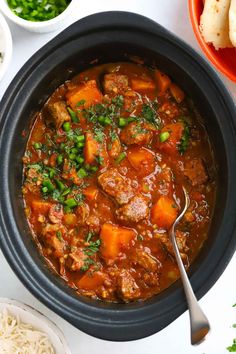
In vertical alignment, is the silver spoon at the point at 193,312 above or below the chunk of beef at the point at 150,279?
above

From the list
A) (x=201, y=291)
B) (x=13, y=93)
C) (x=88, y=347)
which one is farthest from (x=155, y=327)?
(x=13, y=93)

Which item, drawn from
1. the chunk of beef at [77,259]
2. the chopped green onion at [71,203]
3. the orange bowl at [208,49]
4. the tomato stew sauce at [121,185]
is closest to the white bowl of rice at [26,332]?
the tomato stew sauce at [121,185]

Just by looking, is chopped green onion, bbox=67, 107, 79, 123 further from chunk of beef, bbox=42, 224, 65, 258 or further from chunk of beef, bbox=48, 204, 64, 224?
chunk of beef, bbox=42, 224, 65, 258

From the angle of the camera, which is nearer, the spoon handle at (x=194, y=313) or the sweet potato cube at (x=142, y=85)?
the spoon handle at (x=194, y=313)

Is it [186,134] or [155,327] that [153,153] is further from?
[155,327]

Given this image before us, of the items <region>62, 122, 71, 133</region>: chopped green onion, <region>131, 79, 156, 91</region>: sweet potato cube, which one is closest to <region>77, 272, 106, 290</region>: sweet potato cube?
<region>62, 122, 71, 133</region>: chopped green onion

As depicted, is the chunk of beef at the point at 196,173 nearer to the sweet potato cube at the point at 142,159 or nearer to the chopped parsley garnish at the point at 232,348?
the sweet potato cube at the point at 142,159

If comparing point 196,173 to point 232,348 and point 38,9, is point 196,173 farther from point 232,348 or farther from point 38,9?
point 38,9
